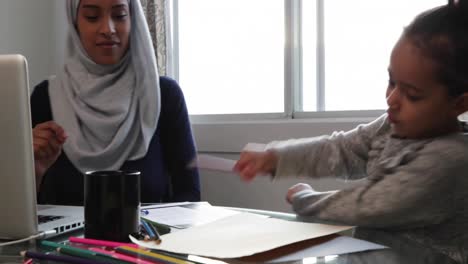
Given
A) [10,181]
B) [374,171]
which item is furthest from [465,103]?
[10,181]

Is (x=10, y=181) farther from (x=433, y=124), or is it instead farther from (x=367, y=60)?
(x=367, y=60)

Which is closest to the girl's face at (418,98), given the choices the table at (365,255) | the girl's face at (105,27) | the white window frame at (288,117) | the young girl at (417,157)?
the young girl at (417,157)

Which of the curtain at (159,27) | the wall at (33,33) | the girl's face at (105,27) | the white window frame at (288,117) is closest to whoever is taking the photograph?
the girl's face at (105,27)

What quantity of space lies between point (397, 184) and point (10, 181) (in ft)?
1.91

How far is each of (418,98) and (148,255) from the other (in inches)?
22.1

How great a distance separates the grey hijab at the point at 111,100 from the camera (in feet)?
5.04

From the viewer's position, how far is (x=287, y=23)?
1.89 m

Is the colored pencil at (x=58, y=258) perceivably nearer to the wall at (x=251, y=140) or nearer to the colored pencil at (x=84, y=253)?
the colored pencil at (x=84, y=253)

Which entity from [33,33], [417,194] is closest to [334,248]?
[417,194]

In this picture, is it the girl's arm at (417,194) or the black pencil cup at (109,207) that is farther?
the girl's arm at (417,194)

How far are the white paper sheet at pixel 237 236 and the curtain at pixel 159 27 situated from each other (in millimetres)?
1337

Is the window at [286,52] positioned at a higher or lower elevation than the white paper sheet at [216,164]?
higher

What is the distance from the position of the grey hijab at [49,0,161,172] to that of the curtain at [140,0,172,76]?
40cm

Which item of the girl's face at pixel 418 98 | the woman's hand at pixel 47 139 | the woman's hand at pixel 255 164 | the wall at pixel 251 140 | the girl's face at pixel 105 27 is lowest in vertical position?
the wall at pixel 251 140
